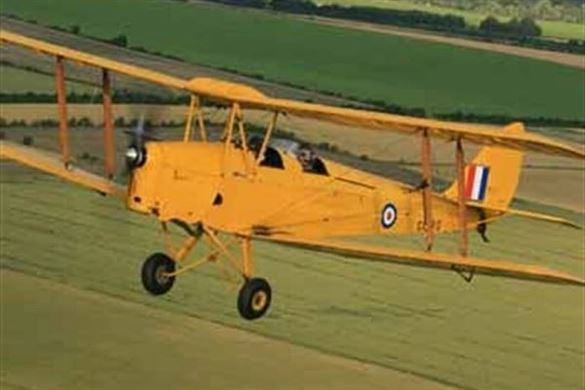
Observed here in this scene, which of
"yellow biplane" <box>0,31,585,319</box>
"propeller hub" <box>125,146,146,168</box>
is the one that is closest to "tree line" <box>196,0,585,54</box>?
"yellow biplane" <box>0,31,585,319</box>

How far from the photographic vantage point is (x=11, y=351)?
3656 cm

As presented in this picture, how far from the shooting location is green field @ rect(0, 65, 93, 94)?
61531 mm

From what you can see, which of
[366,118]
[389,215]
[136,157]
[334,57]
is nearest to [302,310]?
[389,215]

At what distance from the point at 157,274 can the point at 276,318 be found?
16214 millimetres

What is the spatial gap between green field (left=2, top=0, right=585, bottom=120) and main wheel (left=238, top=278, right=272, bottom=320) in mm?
42488

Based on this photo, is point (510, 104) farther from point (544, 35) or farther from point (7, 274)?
point (7, 274)

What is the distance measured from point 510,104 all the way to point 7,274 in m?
37.7

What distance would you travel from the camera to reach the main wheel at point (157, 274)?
23125 millimetres

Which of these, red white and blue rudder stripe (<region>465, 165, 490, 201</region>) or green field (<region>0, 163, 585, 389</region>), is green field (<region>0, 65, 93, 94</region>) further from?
red white and blue rudder stripe (<region>465, 165, 490, 201</region>)

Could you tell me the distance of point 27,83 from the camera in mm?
62562

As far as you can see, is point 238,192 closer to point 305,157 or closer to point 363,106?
point 305,157

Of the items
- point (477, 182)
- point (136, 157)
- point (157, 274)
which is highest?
point (477, 182)

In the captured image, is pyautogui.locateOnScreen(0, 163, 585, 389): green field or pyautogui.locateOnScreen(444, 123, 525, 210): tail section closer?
pyautogui.locateOnScreen(444, 123, 525, 210): tail section

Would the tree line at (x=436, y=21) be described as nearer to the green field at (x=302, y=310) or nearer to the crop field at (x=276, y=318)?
the green field at (x=302, y=310)
